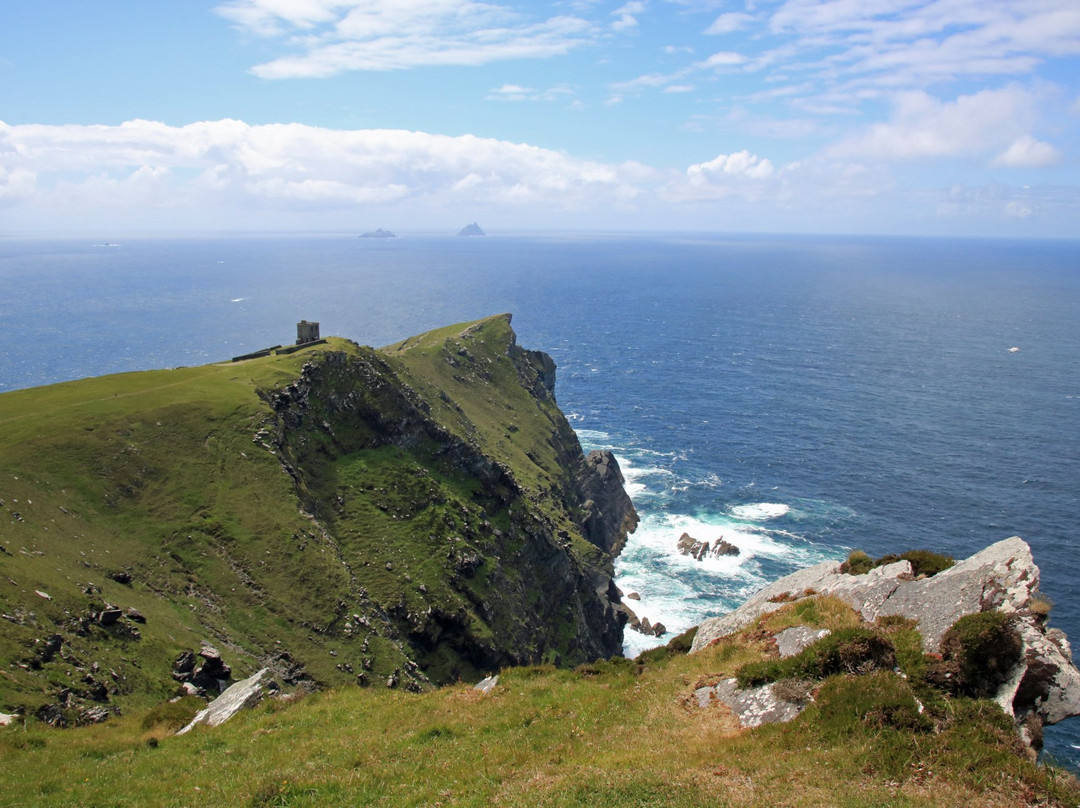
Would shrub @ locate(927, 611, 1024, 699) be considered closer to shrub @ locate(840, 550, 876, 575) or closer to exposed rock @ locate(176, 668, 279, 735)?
shrub @ locate(840, 550, 876, 575)

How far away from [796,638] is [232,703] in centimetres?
2334

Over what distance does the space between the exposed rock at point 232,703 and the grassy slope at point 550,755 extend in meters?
1.08

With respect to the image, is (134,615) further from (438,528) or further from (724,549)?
(724,549)

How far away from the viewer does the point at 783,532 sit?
351 ft

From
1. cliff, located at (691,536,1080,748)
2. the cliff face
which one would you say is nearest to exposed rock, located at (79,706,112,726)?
the cliff face

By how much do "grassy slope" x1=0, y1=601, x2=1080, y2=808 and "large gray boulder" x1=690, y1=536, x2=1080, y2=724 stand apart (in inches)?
76.7

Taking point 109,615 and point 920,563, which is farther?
point 109,615

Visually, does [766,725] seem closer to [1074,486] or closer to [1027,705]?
[1027,705]

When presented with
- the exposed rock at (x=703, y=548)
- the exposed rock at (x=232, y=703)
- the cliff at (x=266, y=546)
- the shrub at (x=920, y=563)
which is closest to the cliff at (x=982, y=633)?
the shrub at (x=920, y=563)

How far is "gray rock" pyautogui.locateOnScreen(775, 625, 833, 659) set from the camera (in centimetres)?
2370

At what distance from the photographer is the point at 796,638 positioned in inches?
968

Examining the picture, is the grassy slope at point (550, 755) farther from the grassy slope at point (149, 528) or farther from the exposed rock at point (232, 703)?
the grassy slope at point (149, 528)

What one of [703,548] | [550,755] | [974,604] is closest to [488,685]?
[550,755]

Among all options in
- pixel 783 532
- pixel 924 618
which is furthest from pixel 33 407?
pixel 783 532
